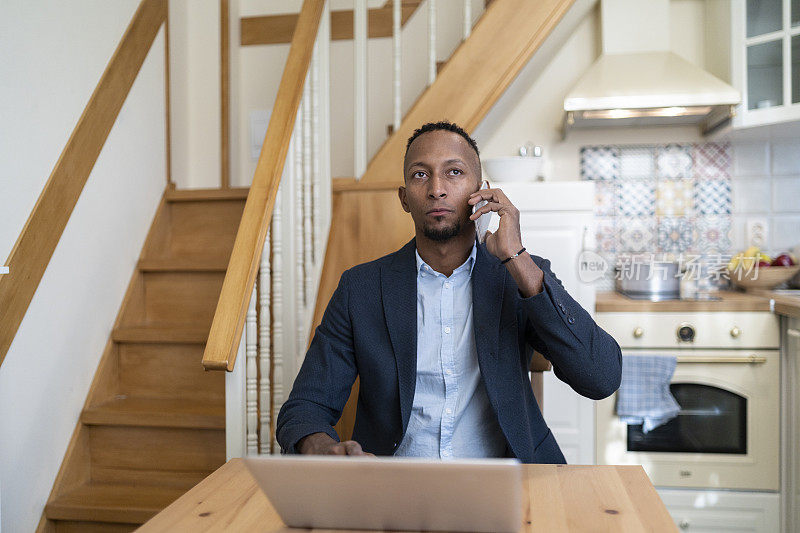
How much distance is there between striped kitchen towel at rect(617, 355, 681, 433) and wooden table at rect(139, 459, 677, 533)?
1745mm

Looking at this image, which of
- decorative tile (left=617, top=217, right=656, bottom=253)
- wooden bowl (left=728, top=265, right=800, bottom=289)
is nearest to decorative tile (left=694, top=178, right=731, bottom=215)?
decorative tile (left=617, top=217, right=656, bottom=253)

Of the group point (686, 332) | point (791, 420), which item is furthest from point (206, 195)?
point (791, 420)

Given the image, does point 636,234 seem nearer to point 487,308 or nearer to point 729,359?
point 729,359

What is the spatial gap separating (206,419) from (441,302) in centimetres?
102

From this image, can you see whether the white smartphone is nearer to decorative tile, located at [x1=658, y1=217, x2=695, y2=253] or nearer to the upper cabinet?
the upper cabinet

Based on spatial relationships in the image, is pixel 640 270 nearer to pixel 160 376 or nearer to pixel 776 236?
pixel 776 236

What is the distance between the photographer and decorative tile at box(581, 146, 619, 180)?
3295 millimetres

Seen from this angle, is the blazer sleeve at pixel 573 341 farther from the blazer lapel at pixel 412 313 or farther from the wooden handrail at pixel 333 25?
the wooden handrail at pixel 333 25

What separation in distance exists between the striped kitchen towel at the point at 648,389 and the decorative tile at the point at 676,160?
1081 millimetres

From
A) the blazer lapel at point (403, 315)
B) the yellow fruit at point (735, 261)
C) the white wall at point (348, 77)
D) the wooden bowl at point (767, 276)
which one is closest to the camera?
the blazer lapel at point (403, 315)

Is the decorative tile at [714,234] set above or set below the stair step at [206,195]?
below

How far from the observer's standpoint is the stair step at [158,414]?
2.06m

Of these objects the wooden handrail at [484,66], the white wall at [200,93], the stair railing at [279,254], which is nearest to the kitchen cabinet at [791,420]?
the wooden handrail at [484,66]

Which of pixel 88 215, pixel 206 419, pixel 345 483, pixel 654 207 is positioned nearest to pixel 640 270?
pixel 654 207
